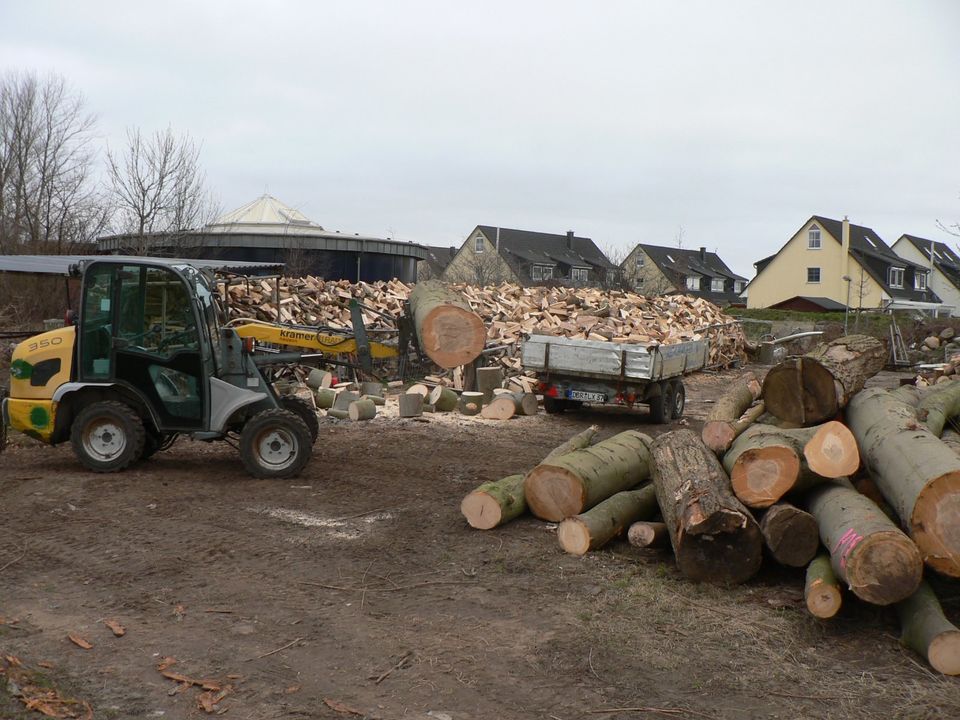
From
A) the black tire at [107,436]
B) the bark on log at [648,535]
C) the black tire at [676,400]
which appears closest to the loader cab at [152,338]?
the black tire at [107,436]

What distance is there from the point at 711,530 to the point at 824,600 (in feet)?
2.90

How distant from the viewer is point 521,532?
Answer: 773cm

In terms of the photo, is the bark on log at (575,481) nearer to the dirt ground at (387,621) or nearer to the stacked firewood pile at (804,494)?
the stacked firewood pile at (804,494)

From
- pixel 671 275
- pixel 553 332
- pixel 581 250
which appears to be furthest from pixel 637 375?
pixel 581 250

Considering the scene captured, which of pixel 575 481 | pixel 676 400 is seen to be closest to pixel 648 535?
pixel 575 481

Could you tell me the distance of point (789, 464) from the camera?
21.3 feet

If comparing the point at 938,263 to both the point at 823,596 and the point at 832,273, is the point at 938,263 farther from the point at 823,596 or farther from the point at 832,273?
the point at 823,596

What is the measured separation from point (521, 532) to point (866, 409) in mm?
3092

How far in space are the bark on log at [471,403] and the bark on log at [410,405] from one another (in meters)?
0.83

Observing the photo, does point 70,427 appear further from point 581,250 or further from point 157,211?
point 581,250

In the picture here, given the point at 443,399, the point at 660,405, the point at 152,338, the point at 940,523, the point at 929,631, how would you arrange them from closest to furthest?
1. the point at 929,631
2. the point at 940,523
3. the point at 152,338
4. the point at 660,405
5. the point at 443,399

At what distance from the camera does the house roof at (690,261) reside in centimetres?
6710

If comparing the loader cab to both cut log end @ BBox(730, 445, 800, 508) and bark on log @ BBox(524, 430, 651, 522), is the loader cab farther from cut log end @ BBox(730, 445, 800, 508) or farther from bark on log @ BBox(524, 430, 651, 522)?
cut log end @ BBox(730, 445, 800, 508)

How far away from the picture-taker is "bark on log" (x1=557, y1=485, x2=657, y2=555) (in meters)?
7.12
